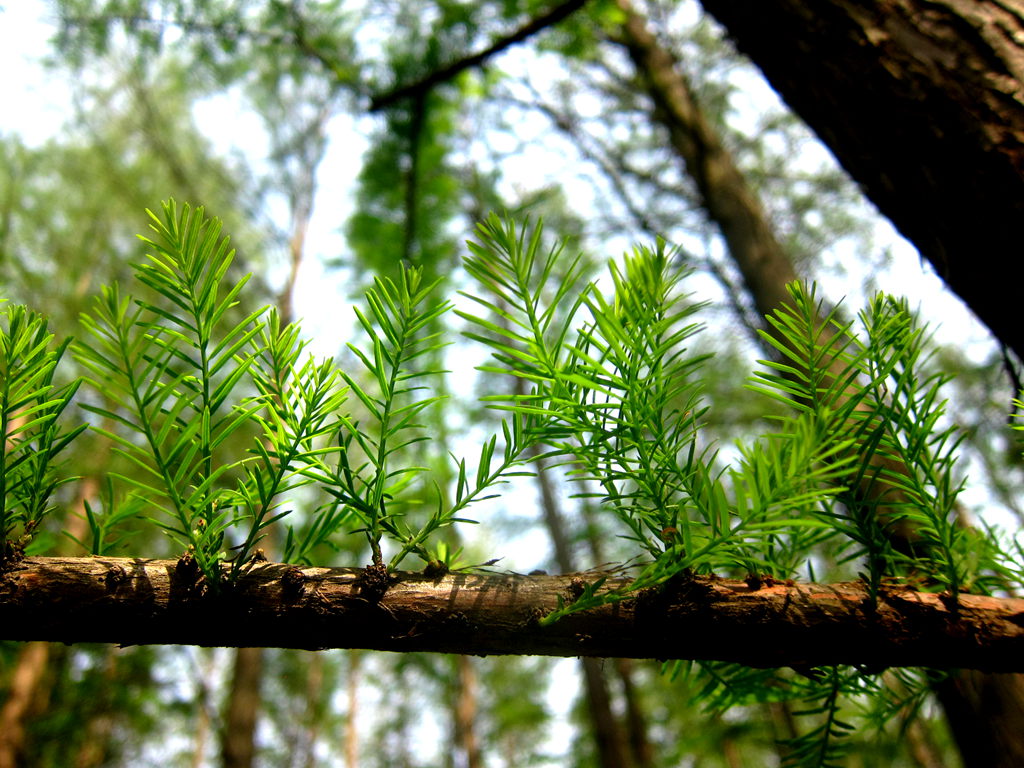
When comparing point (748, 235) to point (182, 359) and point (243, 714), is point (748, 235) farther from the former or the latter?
point (243, 714)

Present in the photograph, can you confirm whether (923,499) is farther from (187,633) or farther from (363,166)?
(363,166)

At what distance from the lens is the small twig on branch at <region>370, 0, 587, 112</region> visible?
1129 millimetres

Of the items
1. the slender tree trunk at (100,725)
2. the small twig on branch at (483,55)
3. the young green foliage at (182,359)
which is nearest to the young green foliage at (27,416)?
the young green foliage at (182,359)

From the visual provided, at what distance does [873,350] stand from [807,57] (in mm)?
558

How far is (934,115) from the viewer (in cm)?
61

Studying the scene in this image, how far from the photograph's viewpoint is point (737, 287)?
7.36 ft

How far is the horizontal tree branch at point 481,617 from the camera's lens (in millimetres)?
337

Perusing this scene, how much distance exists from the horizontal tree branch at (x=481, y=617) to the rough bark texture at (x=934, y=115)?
14.6 inches

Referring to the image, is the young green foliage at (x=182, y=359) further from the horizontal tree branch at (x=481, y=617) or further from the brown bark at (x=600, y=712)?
the brown bark at (x=600, y=712)

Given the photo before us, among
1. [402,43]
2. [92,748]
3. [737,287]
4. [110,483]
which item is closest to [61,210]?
[92,748]

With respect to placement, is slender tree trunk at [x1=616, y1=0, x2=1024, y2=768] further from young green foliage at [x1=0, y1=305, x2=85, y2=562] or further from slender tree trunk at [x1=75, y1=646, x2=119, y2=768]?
slender tree trunk at [x1=75, y1=646, x2=119, y2=768]

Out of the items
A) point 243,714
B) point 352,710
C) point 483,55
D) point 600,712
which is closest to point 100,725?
point 352,710

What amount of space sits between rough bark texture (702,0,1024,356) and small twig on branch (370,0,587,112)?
0.47m

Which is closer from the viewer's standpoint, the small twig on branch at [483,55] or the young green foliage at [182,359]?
the young green foliage at [182,359]
